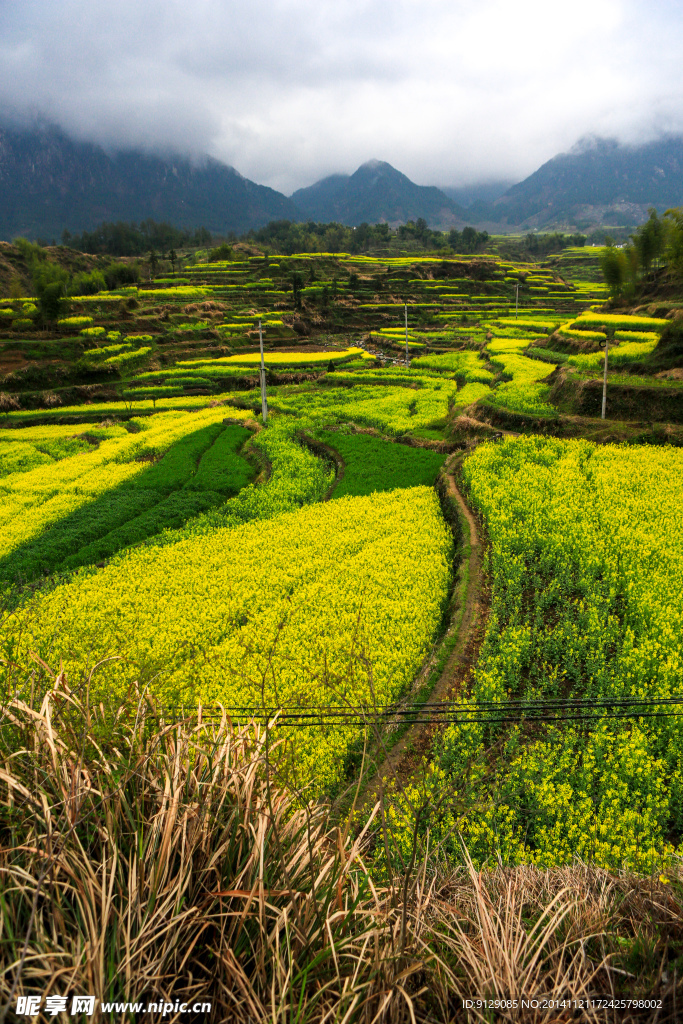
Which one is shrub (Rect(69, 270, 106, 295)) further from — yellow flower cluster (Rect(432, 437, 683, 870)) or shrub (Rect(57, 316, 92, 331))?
yellow flower cluster (Rect(432, 437, 683, 870))

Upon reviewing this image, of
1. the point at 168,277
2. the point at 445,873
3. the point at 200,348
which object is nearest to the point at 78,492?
the point at 445,873

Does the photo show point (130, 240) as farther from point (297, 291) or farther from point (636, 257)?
point (636, 257)

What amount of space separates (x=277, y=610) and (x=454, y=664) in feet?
15.3

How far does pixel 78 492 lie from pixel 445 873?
2174cm

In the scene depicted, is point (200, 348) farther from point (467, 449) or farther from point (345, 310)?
point (467, 449)

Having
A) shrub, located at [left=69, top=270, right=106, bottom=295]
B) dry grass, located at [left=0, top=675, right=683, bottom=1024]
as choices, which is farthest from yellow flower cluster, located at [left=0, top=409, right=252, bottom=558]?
shrub, located at [left=69, top=270, right=106, bottom=295]

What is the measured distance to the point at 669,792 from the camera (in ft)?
22.6

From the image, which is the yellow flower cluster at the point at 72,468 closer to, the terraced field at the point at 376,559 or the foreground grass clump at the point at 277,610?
the terraced field at the point at 376,559

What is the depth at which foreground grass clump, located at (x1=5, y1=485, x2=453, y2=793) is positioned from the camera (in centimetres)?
938

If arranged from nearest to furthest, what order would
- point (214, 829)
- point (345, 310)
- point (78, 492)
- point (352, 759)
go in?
point (214, 829) < point (352, 759) < point (78, 492) < point (345, 310)

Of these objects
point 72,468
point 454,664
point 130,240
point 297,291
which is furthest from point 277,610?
point 130,240

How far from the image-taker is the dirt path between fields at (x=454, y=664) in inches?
321

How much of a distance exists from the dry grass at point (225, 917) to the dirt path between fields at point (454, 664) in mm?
3342

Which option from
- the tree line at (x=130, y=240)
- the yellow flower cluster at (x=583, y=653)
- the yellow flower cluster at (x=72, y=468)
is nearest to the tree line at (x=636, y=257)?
the yellow flower cluster at (x=583, y=653)
